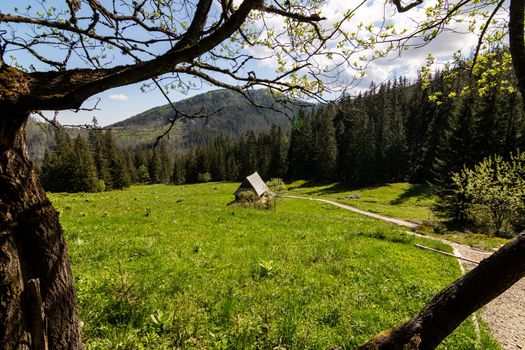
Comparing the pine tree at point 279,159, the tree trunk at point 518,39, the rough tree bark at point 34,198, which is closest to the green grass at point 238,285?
the rough tree bark at point 34,198

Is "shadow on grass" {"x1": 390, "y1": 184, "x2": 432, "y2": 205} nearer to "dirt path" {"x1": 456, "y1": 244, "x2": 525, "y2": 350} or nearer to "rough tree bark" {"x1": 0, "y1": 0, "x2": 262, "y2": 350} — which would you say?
"dirt path" {"x1": 456, "y1": 244, "x2": 525, "y2": 350}

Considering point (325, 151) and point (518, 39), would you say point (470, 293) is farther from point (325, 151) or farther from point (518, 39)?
point (325, 151)

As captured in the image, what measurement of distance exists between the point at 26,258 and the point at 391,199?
64.7 metres

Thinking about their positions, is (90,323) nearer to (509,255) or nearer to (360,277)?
(509,255)

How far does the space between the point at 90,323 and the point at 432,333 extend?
586 centimetres

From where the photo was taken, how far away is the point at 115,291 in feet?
20.7

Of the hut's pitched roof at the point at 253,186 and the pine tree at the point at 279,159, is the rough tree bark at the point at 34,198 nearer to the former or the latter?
the hut's pitched roof at the point at 253,186

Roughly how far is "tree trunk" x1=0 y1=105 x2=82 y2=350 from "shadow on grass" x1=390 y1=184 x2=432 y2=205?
61075mm

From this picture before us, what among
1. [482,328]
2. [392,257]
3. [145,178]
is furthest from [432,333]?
[145,178]

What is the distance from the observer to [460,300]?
2.99 meters

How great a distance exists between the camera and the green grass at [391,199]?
4528 centimetres

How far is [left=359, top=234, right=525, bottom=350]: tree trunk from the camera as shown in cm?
280

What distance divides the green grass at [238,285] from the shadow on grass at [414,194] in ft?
159

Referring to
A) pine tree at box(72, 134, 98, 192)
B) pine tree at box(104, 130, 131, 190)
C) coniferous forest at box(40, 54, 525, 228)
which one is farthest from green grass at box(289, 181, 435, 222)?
pine tree at box(72, 134, 98, 192)
